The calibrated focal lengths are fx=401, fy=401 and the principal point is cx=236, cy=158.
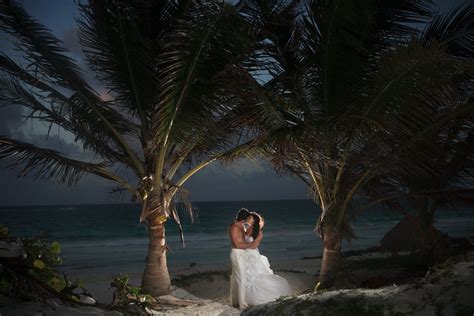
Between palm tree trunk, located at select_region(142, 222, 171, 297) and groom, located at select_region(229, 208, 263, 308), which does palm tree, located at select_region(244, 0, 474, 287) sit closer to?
groom, located at select_region(229, 208, 263, 308)

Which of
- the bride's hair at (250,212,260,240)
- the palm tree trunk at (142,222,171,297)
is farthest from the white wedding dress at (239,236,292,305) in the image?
the palm tree trunk at (142,222,171,297)

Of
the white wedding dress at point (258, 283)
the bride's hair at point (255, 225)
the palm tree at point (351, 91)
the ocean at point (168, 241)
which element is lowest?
the ocean at point (168, 241)

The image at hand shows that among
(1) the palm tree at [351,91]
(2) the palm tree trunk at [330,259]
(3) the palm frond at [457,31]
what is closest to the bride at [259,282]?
(2) the palm tree trunk at [330,259]

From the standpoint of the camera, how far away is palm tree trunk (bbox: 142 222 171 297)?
21.6ft

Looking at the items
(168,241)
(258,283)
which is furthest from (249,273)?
(168,241)

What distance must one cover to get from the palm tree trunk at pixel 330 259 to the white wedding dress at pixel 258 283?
2.48ft

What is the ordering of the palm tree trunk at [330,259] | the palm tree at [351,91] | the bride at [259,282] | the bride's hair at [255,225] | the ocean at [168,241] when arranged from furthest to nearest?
the ocean at [168,241], the palm tree trunk at [330,259], the bride's hair at [255,225], the bride at [259,282], the palm tree at [351,91]

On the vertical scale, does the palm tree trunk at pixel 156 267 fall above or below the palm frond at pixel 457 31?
below

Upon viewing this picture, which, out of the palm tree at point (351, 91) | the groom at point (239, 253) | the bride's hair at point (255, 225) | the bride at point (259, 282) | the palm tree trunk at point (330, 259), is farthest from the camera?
the palm tree trunk at point (330, 259)

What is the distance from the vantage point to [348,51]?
5242 millimetres

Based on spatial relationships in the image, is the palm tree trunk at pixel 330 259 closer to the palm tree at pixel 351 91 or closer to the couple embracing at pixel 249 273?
the palm tree at pixel 351 91

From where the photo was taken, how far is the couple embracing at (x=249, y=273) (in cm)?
597

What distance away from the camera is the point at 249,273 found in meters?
6.11

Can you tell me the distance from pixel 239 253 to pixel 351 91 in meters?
2.91
